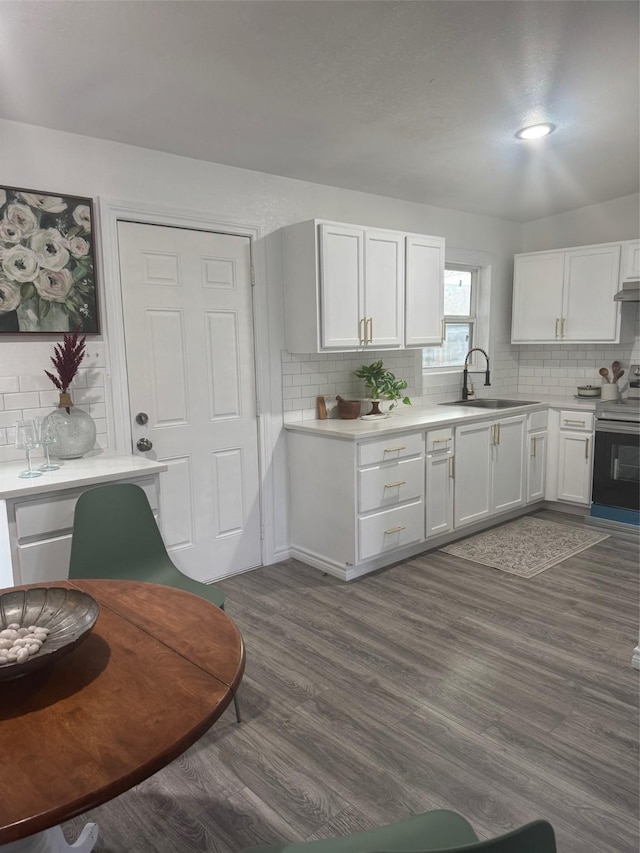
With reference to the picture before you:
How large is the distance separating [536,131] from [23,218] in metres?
2.61

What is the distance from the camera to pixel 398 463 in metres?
3.73

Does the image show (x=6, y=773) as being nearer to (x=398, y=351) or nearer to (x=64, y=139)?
(x=64, y=139)

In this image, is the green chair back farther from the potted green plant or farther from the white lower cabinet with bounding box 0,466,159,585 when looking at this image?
the potted green plant

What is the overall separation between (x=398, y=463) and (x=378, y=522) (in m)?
0.40

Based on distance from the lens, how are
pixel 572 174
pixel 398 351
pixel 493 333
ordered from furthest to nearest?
pixel 493 333 < pixel 398 351 < pixel 572 174

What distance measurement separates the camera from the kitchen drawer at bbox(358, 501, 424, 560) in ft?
11.8

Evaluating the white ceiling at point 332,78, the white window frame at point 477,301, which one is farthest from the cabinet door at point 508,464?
the white ceiling at point 332,78

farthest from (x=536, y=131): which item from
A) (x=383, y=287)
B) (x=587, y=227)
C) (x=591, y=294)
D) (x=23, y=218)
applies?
(x=23, y=218)

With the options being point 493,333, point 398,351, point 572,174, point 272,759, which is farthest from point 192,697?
point 493,333

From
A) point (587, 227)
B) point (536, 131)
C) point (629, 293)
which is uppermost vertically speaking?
point (536, 131)

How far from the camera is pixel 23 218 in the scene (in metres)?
2.74

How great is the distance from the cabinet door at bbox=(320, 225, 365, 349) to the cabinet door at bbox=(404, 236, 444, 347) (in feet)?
1.54

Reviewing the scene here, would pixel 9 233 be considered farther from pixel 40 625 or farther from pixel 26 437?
pixel 40 625

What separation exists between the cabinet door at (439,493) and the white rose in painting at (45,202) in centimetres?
259
